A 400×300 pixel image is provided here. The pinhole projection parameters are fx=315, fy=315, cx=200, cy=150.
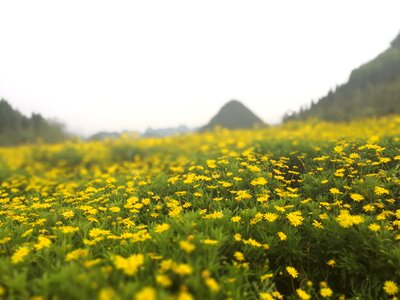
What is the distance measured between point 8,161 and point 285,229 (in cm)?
1003

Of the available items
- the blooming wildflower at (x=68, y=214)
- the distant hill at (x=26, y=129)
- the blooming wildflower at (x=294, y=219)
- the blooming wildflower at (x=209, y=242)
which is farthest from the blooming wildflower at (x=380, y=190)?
the distant hill at (x=26, y=129)

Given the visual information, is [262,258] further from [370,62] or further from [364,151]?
[370,62]

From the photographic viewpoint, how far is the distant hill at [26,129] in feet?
47.8

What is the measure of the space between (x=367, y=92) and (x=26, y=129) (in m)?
28.4

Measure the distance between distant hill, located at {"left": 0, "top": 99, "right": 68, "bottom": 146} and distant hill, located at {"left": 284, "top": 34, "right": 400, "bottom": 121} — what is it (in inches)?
696

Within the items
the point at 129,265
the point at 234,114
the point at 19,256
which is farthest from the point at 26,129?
the point at 234,114

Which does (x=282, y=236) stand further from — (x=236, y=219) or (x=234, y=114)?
(x=234, y=114)

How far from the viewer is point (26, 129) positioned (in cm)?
1692

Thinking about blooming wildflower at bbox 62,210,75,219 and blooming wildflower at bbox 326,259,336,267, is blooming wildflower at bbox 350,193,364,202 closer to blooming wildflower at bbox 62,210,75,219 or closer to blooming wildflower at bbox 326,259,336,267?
blooming wildflower at bbox 326,259,336,267

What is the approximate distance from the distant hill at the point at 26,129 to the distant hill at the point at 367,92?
17.7m

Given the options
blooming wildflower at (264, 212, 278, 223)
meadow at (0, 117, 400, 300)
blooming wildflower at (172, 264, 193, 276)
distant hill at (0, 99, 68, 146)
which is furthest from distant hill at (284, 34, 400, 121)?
blooming wildflower at (172, 264, 193, 276)

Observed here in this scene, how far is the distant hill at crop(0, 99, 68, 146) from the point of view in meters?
14.6

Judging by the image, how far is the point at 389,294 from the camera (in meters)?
2.82

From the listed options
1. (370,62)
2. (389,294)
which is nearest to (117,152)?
(389,294)
